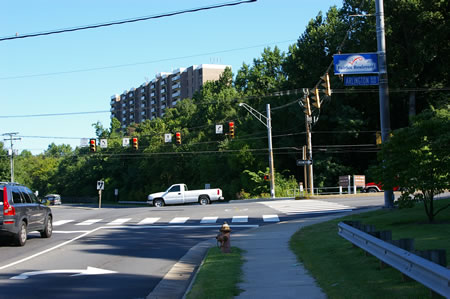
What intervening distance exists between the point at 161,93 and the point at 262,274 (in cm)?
14324

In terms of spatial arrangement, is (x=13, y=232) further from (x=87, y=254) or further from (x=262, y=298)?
(x=262, y=298)

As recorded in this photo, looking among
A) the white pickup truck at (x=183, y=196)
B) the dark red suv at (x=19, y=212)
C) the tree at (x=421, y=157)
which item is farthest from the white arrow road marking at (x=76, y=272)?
the white pickup truck at (x=183, y=196)

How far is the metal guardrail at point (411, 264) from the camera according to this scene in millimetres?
5207

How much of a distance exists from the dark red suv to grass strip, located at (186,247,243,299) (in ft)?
22.4

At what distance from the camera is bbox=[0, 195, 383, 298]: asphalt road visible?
9.43 meters

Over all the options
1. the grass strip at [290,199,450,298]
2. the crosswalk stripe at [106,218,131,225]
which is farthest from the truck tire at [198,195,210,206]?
the grass strip at [290,199,450,298]

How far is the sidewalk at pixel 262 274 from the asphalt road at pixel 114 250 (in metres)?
0.34

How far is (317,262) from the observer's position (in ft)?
33.7

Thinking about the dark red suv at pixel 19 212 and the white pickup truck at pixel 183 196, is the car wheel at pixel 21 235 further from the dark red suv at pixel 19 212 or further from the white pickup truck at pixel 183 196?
the white pickup truck at pixel 183 196

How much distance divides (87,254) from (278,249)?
17.2ft

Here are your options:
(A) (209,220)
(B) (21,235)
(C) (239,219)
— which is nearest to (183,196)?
(A) (209,220)

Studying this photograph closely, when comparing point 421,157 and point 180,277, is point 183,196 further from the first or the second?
point 180,277

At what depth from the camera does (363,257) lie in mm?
9711

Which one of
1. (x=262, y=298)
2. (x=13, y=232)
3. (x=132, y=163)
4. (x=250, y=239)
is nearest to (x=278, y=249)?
(x=250, y=239)
